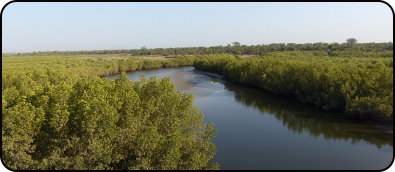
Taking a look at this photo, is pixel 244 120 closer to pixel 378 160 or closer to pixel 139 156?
pixel 378 160

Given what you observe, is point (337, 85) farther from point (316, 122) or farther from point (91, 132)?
point (91, 132)

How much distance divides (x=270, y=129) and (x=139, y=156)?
12045 millimetres

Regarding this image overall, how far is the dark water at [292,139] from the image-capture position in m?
13.1

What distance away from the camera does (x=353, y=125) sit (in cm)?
1861

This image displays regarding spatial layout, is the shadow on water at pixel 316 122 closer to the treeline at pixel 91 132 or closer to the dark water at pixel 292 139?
the dark water at pixel 292 139

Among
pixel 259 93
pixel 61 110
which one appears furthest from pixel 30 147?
pixel 259 93

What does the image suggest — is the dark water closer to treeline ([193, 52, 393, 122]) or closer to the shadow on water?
the shadow on water

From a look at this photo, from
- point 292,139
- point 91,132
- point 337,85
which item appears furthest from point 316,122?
point 91,132

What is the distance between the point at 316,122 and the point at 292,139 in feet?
15.9

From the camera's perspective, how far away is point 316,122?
19.8m

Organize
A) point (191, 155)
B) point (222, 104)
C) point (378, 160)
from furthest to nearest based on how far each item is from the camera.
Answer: point (222, 104) < point (378, 160) < point (191, 155)

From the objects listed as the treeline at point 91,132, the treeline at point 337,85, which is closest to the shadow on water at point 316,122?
the treeline at point 337,85

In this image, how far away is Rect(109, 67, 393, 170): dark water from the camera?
13.1 metres

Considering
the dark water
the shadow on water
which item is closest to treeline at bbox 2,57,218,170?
the dark water
